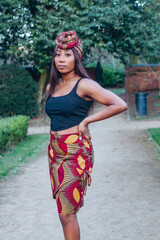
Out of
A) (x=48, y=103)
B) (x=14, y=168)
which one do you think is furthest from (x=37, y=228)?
(x=14, y=168)

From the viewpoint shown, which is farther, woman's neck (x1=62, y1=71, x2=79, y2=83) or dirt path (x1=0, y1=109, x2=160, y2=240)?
dirt path (x1=0, y1=109, x2=160, y2=240)

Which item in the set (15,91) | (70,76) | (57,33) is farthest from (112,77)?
(70,76)

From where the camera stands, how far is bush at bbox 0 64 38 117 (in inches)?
624

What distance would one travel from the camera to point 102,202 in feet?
16.3

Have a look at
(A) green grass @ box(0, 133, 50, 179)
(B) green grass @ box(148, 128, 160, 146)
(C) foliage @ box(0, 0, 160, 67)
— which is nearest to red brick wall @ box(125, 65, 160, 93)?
(C) foliage @ box(0, 0, 160, 67)

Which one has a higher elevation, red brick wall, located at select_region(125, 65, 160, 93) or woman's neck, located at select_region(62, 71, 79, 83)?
woman's neck, located at select_region(62, 71, 79, 83)

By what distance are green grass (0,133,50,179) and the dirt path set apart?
0.28m

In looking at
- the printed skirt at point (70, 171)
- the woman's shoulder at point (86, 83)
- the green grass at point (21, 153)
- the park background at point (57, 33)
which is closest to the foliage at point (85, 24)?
the park background at point (57, 33)

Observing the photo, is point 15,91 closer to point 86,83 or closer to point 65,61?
point 65,61

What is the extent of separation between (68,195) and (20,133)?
7.64 meters

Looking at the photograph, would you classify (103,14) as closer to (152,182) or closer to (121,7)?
(121,7)

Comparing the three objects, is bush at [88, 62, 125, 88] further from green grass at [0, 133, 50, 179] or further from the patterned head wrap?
the patterned head wrap

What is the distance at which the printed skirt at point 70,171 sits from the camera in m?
2.68

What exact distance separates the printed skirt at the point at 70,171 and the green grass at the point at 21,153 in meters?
4.08
